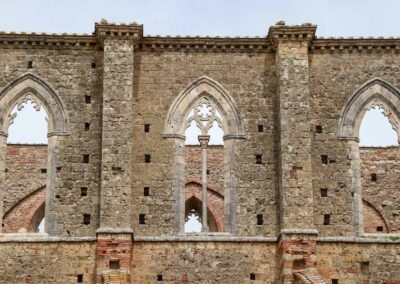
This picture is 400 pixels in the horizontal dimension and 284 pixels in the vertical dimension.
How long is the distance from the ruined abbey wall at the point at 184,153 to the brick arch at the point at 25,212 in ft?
23.8

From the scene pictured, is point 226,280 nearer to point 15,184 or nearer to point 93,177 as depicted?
point 93,177

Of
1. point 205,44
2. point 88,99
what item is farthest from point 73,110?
point 205,44

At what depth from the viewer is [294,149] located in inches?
969

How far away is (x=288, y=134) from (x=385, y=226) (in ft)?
28.0

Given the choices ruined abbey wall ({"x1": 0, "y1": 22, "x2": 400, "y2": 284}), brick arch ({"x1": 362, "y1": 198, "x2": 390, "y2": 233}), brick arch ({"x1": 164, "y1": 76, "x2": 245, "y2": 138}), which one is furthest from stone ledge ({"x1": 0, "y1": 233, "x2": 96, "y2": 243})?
brick arch ({"x1": 362, "y1": 198, "x2": 390, "y2": 233})

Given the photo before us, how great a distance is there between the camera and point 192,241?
2412 cm

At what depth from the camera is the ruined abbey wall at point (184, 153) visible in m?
23.9

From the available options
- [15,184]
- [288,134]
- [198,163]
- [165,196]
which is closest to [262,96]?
[288,134]

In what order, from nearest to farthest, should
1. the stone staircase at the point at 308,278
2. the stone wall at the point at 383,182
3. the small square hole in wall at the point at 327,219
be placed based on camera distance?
the stone staircase at the point at 308,278 → the small square hole in wall at the point at 327,219 → the stone wall at the point at 383,182

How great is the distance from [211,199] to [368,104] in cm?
870

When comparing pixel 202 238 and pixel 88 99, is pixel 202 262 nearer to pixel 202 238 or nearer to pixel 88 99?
pixel 202 238

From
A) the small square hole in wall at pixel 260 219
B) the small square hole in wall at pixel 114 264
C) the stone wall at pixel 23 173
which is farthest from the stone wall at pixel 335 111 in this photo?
the stone wall at pixel 23 173

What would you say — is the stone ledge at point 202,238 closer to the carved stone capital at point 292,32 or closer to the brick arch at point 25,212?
the carved stone capital at point 292,32

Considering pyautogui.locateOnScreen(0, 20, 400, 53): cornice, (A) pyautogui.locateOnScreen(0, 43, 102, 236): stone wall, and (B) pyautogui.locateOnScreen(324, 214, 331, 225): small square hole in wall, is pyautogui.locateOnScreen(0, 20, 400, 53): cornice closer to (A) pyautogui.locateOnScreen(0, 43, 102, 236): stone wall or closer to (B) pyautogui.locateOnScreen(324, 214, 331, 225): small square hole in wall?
(A) pyautogui.locateOnScreen(0, 43, 102, 236): stone wall
